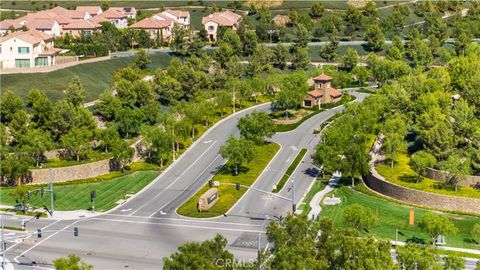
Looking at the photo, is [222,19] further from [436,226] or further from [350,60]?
[436,226]

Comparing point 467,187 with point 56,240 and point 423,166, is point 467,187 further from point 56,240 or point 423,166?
point 56,240

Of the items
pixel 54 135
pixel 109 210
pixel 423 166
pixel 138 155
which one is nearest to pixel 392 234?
pixel 423 166

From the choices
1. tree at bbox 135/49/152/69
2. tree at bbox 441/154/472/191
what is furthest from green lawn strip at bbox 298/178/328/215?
tree at bbox 135/49/152/69

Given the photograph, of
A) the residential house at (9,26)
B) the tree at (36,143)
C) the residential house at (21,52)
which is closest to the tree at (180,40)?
the residential house at (21,52)

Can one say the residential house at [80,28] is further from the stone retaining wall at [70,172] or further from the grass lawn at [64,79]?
the stone retaining wall at [70,172]

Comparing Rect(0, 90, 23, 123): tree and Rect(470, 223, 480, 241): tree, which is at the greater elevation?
Rect(0, 90, 23, 123): tree

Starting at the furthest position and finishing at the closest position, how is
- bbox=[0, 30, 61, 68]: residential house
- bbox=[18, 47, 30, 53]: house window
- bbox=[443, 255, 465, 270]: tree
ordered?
bbox=[18, 47, 30, 53]: house window, bbox=[0, 30, 61, 68]: residential house, bbox=[443, 255, 465, 270]: tree

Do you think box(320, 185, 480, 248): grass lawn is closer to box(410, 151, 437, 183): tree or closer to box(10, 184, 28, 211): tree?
box(410, 151, 437, 183): tree
